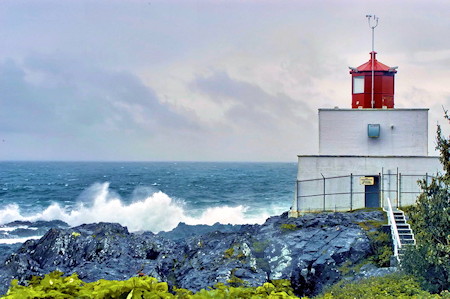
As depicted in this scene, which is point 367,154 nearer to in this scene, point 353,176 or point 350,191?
point 353,176

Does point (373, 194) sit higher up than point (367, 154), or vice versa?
point (367, 154)

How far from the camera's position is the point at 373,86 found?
2578 cm

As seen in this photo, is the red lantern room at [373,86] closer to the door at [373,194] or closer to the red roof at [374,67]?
the red roof at [374,67]

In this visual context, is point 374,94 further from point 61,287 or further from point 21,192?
point 21,192

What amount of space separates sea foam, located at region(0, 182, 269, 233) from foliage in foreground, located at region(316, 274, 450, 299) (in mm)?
31798

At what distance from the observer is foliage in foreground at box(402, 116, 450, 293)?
11609 mm

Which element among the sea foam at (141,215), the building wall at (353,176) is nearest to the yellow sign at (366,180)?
the building wall at (353,176)

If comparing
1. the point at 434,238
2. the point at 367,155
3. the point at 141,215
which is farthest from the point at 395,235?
the point at 141,215

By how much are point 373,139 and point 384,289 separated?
1369cm

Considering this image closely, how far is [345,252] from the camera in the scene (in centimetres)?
1625

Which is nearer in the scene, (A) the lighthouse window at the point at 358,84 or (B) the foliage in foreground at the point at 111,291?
(B) the foliage in foreground at the point at 111,291

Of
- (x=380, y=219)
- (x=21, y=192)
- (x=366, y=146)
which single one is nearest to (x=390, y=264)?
(x=380, y=219)

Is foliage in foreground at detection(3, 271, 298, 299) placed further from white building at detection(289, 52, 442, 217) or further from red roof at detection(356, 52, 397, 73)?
red roof at detection(356, 52, 397, 73)

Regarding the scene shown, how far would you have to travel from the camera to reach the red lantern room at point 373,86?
25.7m
